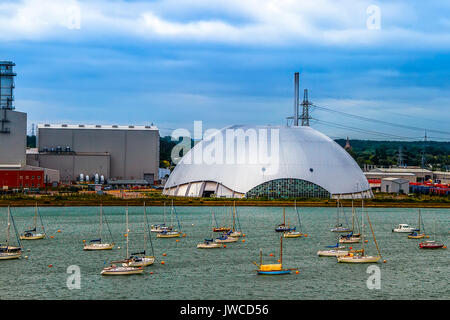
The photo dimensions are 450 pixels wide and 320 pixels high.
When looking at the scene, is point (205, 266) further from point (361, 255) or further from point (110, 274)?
point (361, 255)

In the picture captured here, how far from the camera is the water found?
96.2ft

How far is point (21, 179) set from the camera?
299 feet

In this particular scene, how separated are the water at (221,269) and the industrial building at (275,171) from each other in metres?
19.7

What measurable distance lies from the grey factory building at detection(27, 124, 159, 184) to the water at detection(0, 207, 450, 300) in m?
51.3

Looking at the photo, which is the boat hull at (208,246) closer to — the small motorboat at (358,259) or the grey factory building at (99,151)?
the small motorboat at (358,259)

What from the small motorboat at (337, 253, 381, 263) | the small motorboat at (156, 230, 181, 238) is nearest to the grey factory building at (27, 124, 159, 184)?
the small motorboat at (156, 230, 181, 238)

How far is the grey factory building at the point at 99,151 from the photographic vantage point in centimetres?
10750

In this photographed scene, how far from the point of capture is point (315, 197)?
3036 inches

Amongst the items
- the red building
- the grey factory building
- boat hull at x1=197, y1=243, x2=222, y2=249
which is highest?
the grey factory building

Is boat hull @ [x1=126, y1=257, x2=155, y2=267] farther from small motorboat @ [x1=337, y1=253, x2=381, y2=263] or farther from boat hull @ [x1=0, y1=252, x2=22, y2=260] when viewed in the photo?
small motorboat @ [x1=337, y1=253, x2=381, y2=263]

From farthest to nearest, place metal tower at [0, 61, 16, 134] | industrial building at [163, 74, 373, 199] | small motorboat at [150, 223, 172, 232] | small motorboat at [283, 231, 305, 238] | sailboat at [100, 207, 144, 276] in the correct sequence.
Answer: metal tower at [0, 61, 16, 134] < industrial building at [163, 74, 373, 199] < small motorboat at [150, 223, 172, 232] < small motorboat at [283, 231, 305, 238] < sailboat at [100, 207, 144, 276]

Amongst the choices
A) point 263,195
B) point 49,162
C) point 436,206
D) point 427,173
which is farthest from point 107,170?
point 427,173

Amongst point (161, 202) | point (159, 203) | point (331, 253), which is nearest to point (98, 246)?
point (331, 253)
